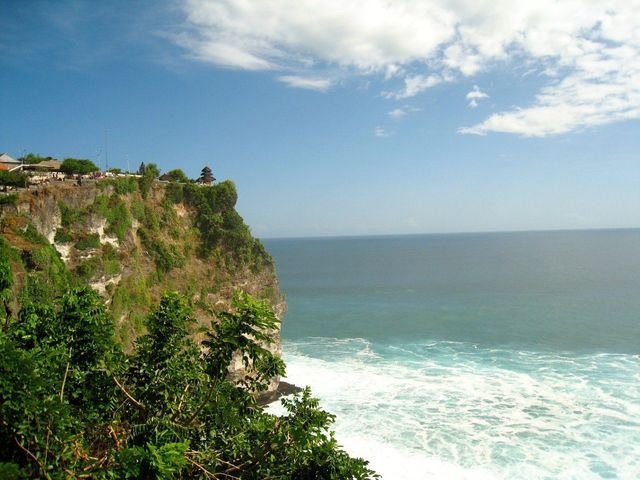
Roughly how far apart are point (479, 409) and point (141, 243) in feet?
85.1

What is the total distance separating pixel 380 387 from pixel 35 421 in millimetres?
28097

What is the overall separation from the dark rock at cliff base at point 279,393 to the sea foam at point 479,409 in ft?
3.79

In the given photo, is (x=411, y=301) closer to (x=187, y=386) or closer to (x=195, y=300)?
(x=195, y=300)

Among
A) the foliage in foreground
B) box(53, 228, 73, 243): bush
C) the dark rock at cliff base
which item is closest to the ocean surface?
the dark rock at cliff base

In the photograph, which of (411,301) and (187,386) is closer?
(187,386)

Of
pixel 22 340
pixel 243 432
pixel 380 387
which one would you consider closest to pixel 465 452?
pixel 380 387

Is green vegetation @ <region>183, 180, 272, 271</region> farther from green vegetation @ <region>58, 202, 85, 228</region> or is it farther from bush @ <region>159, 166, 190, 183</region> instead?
green vegetation @ <region>58, 202, 85, 228</region>

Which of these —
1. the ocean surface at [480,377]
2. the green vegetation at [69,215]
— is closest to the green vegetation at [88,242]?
the green vegetation at [69,215]

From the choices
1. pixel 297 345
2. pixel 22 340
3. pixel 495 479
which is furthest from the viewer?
pixel 297 345

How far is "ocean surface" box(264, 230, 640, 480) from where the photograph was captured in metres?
22.1

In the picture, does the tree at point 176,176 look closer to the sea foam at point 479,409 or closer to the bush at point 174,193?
the bush at point 174,193

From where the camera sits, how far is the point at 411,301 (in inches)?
2586

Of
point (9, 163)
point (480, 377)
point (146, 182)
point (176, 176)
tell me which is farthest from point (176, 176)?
point (480, 377)

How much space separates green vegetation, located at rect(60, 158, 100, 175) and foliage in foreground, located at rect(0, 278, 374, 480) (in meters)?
25.7
